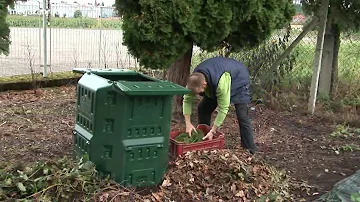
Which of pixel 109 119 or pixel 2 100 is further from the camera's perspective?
pixel 2 100

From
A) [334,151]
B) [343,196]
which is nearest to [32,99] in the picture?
[334,151]

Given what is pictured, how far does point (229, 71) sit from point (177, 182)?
4.28 ft

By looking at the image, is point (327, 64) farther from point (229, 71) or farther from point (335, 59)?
point (229, 71)

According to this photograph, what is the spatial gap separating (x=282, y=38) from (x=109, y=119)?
5.12 meters

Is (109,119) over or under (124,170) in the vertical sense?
over

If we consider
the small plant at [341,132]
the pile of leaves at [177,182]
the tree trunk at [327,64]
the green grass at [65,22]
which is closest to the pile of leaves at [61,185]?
the pile of leaves at [177,182]

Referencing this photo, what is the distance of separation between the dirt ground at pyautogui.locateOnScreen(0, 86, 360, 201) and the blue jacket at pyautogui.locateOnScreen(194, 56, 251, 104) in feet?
2.47

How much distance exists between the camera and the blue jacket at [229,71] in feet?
13.4

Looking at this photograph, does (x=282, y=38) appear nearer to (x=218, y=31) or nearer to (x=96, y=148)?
(x=218, y=31)

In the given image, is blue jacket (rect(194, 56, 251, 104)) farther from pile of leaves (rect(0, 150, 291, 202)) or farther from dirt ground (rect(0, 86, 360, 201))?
dirt ground (rect(0, 86, 360, 201))

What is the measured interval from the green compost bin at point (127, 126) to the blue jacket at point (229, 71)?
0.83 m

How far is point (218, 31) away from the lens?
491 centimetres

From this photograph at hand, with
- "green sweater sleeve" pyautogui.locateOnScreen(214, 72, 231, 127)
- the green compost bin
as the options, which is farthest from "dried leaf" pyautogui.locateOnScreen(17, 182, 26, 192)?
"green sweater sleeve" pyautogui.locateOnScreen(214, 72, 231, 127)

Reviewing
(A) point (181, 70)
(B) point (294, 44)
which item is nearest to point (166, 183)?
(A) point (181, 70)
